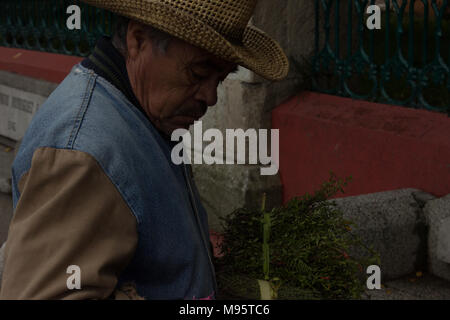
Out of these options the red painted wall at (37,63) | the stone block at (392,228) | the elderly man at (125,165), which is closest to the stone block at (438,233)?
the stone block at (392,228)

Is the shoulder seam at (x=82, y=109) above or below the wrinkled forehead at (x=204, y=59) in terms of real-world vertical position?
below

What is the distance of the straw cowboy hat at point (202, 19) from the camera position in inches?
69.6

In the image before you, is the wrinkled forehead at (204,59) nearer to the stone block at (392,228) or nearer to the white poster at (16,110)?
the stone block at (392,228)

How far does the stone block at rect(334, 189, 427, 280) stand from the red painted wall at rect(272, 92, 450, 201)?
354mm

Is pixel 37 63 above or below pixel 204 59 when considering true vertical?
above

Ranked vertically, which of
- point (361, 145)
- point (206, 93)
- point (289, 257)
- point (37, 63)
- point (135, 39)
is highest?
point (37, 63)

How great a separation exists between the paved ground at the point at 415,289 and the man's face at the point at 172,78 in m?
1.90

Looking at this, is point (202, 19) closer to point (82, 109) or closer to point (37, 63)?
point (82, 109)

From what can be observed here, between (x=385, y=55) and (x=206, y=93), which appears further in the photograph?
(x=385, y=55)

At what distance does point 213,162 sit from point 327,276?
10.8 feet

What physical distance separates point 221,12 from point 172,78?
0.24 meters

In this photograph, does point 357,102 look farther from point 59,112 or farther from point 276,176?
point 59,112

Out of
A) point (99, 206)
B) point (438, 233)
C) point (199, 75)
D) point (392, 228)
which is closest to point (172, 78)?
point (199, 75)

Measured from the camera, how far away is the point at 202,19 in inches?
73.2
